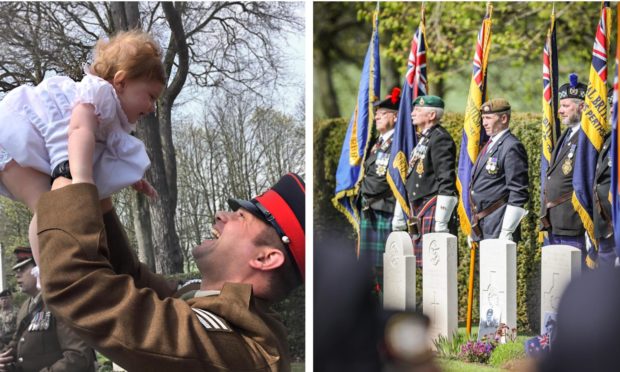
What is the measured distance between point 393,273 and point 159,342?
3136 mm

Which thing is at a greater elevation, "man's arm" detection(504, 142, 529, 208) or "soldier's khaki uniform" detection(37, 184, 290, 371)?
"man's arm" detection(504, 142, 529, 208)

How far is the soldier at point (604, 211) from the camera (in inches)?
162

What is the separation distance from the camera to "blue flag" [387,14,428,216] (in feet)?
15.4

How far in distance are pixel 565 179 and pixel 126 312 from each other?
10.4 ft

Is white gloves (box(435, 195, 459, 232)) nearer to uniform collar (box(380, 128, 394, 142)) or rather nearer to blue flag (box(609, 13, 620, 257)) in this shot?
uniform collar (box(380, 128, 394, 142))

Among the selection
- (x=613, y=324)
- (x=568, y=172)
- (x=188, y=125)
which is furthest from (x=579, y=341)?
(x=188, y=125)

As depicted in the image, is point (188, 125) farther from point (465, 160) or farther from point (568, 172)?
point (568, 172)

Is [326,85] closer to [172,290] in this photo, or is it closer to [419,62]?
[419,62]

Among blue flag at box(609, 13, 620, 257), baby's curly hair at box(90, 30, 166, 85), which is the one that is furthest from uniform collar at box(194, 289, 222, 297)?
blue flag at box(609, 13, 620, 257)

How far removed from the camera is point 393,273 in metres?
4.74

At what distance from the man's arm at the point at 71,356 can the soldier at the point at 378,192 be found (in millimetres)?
1612

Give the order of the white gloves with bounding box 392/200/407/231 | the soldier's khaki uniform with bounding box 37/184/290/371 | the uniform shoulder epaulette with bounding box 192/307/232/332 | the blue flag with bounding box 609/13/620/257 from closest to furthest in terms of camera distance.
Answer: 1. the soldier's khaki uniform with bounding box 37/184/290/371
2. the uniform shoulder epaulette with bounding box 192/307/232/332
3. the blue flag with bounding box 609/13/620/257
4. the white gloves with bounding box 392/200/407/231

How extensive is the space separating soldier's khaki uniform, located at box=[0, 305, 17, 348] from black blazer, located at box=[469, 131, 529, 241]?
260 cm

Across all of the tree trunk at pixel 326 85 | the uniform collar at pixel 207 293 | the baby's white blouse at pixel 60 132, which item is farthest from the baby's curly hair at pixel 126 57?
the tree trunk at pixel 326 85
